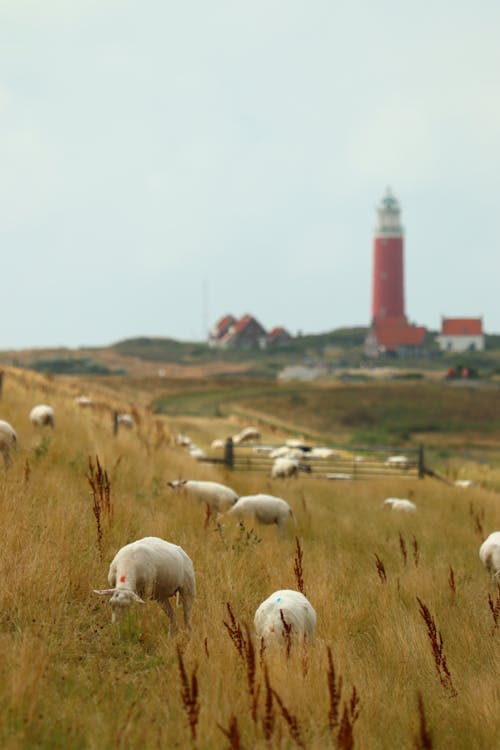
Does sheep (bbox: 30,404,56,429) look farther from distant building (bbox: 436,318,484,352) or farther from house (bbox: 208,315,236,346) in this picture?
house (bbox: 208,315,236,346)

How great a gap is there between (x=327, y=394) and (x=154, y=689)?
63777mm

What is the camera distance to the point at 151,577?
6637 mm

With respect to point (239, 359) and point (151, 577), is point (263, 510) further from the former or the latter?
point (239, 359)

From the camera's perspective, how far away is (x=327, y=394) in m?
69.0

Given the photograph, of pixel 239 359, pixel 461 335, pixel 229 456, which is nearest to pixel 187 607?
pixel 229 456

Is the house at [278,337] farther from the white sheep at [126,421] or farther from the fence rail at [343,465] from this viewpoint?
the white sheep at [126,421]

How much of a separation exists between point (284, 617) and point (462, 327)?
12118cm

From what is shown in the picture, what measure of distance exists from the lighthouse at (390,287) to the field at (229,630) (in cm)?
10605

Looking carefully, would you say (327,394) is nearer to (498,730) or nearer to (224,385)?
(224,385)

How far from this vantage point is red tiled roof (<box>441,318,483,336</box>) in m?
124

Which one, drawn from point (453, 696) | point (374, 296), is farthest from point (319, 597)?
point (374, 296)

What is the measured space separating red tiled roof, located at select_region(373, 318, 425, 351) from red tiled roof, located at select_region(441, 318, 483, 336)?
13.9 ft

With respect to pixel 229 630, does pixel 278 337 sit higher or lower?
higher

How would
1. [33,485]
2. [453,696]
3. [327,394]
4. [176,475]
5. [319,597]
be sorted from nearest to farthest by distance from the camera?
1. [453,696]
2. [319,597]
3. [33,485]
4. [176,475]
5. [327,394]
